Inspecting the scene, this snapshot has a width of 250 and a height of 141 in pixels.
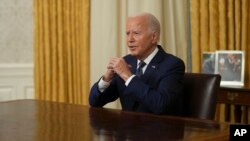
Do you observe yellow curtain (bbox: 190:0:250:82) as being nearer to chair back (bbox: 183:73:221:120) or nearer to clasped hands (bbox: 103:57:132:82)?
chair back (bbox: 183:73:221:120)

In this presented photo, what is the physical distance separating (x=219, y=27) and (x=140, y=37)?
4.43ft

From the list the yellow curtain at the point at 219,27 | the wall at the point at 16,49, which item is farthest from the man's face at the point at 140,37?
the wall at the point at 16,49

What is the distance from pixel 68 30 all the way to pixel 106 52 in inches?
20.1

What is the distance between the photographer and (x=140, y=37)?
267cm

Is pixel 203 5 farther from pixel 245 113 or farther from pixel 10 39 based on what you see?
pixel 10 39

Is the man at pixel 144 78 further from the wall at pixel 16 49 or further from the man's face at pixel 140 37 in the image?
the wall at pixel 16 49

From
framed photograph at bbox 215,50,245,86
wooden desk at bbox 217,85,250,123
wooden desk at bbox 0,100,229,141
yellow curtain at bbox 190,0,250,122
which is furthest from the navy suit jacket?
yellow curtain at bbox 190,0,250,122

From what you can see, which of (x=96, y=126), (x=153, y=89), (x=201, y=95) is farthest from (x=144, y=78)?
(x=96, y=126)

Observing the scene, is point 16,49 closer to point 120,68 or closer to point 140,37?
point 140,37

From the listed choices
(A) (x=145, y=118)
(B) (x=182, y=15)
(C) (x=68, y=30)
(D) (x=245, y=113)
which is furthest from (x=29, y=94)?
(A) (x=145, y=118)

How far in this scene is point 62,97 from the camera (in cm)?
469

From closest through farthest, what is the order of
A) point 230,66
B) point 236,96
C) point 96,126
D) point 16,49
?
point 96,126 → point 236,96 → point 230,66 → point 16,49

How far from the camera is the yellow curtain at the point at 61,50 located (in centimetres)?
455

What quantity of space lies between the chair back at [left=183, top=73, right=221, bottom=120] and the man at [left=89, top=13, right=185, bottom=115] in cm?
5
